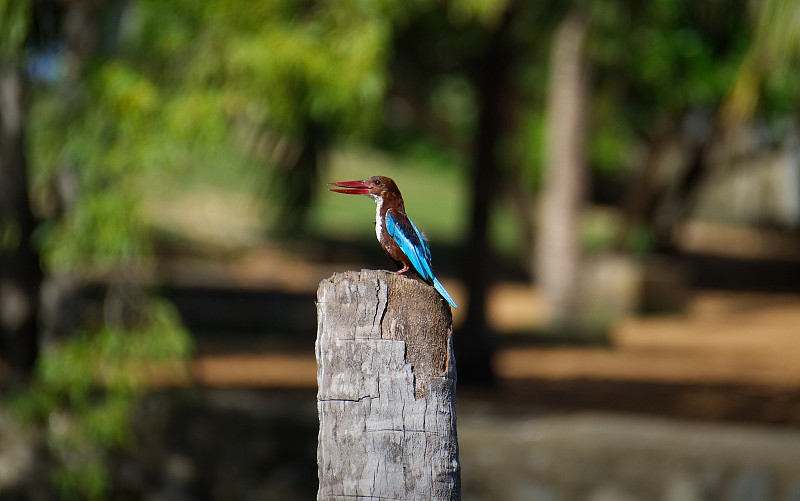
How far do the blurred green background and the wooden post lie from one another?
128 inches

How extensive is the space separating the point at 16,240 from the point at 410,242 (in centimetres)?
507

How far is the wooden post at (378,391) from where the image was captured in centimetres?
249

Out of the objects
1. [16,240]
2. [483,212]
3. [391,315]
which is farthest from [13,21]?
[483,212]

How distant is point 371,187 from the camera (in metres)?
2.80

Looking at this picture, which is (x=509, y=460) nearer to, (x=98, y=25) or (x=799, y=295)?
(x=98, y=25)

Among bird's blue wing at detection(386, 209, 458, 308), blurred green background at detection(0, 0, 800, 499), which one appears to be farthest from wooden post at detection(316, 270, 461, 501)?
blurred green background at detection(0, 0, 800, 499)

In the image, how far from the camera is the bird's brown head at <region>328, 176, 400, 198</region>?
8.94 ft

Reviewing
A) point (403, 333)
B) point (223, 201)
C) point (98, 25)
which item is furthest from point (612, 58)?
point (223, 201)

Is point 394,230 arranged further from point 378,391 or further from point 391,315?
point 378,391

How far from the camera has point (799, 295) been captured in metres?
19.8

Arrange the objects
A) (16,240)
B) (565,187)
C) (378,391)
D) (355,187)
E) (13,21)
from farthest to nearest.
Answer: (565,187) < (16,240) < (13,21) < (355,187) < (378,391)

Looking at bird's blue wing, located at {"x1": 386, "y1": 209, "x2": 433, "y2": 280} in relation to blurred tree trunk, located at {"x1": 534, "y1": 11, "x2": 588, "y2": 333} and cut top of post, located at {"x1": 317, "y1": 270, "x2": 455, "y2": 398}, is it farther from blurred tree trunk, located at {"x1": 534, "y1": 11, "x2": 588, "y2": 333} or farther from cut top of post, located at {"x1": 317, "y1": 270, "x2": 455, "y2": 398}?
blurred tree trunk, located at {"x1": 534, "y1": 11, "x2": 588, "y2": 333}

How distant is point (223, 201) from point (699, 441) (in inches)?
1016

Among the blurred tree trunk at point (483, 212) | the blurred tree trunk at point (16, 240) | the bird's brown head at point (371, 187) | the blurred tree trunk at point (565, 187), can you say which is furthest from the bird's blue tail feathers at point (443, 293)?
the blurred tree trunk at point (565, 187)
